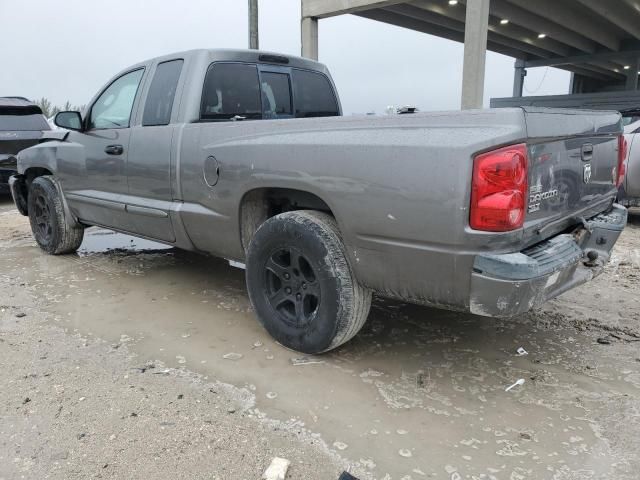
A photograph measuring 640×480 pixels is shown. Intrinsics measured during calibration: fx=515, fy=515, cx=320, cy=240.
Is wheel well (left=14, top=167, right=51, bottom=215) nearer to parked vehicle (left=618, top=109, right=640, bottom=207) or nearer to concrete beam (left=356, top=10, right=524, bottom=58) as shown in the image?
parked vehicle (left=618, top=109, right=640, bottom=207)

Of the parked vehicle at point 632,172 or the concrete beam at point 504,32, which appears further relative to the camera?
the concrete beam at point 504,32

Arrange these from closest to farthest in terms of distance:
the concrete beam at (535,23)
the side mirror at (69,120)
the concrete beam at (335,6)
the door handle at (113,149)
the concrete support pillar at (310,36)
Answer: the door handle at (113,149) → the side mirror at (69,120) → the concrete beam at (335,6) → the concrete support pillar at (310,36) → the concrete beam at (535,23)

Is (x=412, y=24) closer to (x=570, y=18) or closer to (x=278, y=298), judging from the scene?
(x=570, y=18)

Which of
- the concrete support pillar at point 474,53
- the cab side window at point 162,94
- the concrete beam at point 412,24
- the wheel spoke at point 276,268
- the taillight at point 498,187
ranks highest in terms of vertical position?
the concrete beam at point 412,24

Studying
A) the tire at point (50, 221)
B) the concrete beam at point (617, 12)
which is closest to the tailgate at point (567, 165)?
the tire at point (50, 221)

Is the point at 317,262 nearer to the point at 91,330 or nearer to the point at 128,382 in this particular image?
the point at 128,382

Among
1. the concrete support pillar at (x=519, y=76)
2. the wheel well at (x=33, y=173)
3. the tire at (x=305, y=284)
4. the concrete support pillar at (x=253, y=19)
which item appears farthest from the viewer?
the concrete support pillar at (x=519, y=76)

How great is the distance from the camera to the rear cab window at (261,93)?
12.4 ft

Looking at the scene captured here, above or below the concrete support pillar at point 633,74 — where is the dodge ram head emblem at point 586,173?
below

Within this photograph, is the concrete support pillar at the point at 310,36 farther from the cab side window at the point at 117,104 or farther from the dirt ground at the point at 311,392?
the dirt ground at the point at 311,392

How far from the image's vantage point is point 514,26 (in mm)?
17172

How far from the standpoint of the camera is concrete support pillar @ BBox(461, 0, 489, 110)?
396 inches

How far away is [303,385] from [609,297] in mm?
2851

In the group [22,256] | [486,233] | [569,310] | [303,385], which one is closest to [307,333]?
[303,385]
